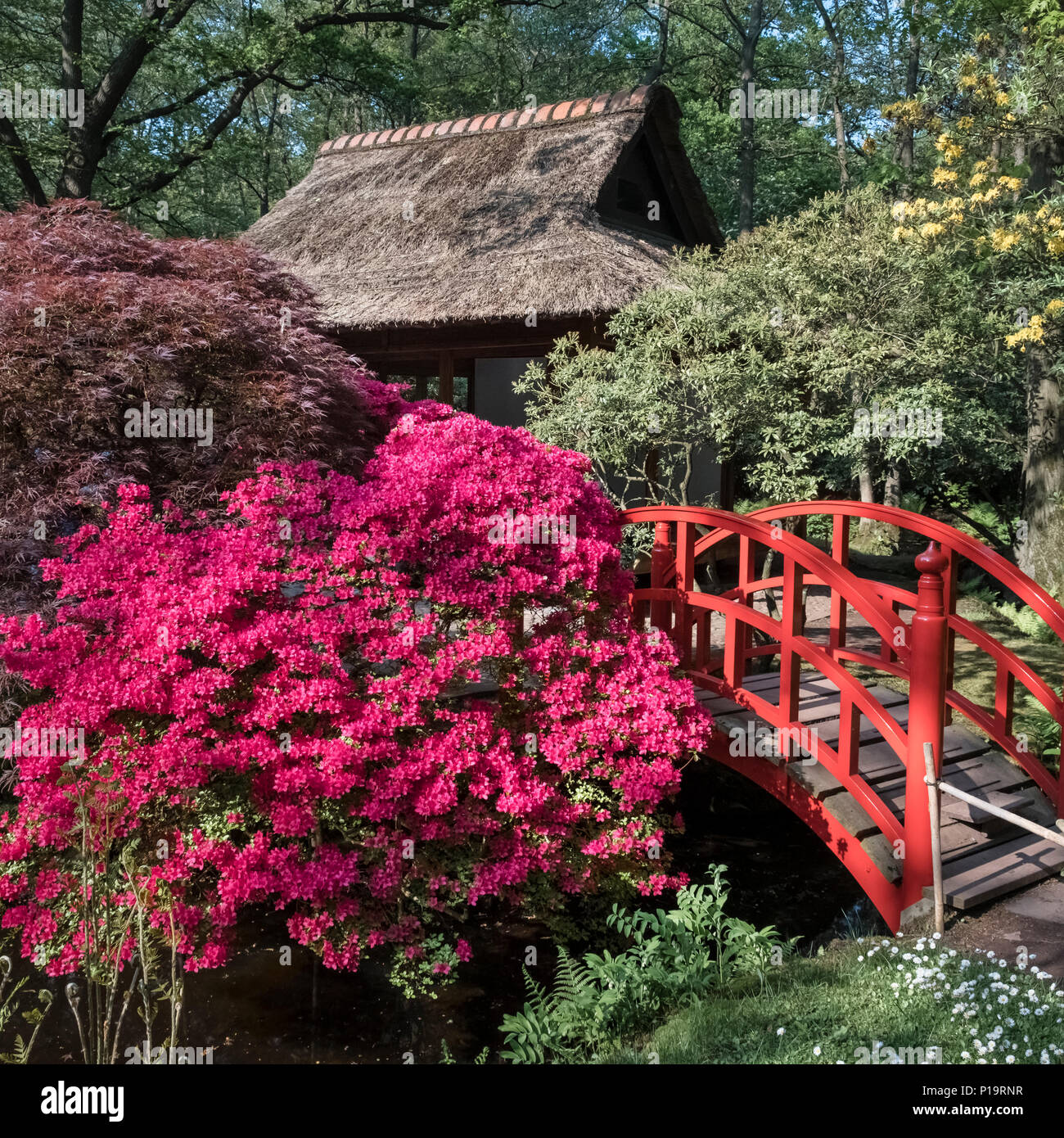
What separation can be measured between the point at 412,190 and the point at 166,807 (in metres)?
10.9

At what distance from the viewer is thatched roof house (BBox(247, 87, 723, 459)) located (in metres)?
10.9

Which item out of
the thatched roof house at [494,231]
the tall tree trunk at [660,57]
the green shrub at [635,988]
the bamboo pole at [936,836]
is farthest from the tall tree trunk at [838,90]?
the green shrub at [635,988]

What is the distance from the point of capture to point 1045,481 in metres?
10.8

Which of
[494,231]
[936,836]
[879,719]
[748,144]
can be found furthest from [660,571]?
[748,144]

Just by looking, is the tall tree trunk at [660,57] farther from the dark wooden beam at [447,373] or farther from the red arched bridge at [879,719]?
the red arched bridge at [879,719]

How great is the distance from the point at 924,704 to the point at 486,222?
9.25m

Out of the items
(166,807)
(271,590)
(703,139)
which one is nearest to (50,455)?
(271,590)

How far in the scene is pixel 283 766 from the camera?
4.47 m

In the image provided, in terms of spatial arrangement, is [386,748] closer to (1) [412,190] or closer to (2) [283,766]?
(2) [283,766]

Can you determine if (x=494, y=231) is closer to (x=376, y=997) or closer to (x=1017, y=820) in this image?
(x=376, y=997)

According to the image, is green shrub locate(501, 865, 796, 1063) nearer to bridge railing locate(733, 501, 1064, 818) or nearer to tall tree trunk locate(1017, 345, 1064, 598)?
bridge railing locate(733, 501, 1064, 818)

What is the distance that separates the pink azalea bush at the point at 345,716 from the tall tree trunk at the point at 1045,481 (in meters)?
7.13

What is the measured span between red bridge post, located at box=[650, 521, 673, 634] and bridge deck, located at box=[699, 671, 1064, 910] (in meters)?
0.55

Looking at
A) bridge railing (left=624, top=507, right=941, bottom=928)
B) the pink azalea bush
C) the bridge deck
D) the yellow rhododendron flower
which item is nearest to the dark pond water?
the pink azalea bush
